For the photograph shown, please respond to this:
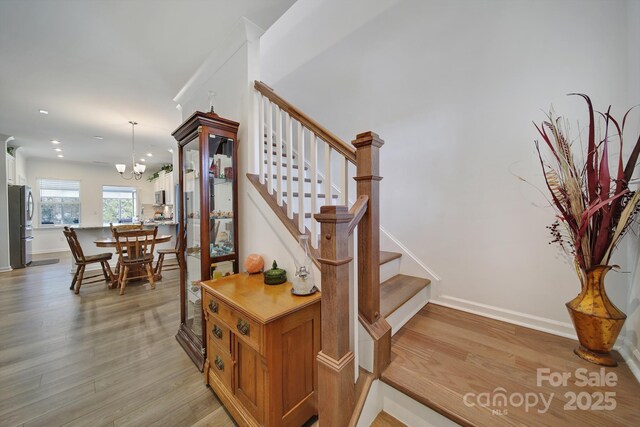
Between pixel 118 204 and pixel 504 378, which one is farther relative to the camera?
pixel 118 204

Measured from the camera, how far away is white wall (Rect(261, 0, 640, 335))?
1.53m

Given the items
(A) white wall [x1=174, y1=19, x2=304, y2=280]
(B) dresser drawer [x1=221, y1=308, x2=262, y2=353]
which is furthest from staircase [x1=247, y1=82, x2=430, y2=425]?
(B) dresser drawer [x1=221, y1=308, x2=262, y2=353]

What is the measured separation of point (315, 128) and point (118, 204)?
31.0ft

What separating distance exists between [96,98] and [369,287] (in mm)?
4397

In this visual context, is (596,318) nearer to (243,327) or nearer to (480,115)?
(480,115)

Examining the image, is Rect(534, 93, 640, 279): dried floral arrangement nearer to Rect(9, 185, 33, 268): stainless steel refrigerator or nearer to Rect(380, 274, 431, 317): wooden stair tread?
Rect(380, 274, 431, 317): wooden stair tread

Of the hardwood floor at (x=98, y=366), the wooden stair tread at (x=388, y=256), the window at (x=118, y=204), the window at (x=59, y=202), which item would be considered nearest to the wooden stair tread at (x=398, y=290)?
the wooden stair tread at (x=388, y=256)

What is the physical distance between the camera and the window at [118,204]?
306 inches

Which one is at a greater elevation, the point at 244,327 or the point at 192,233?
the point at 192,233

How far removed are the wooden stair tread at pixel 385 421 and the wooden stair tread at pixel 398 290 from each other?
1.60 ft

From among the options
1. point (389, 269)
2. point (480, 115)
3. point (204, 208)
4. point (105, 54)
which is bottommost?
point (389, 269)

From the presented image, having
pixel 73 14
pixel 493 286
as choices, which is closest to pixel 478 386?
pixel 493 286

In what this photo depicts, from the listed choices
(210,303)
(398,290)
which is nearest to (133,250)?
(210,303)

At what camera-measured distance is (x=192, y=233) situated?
213cm
